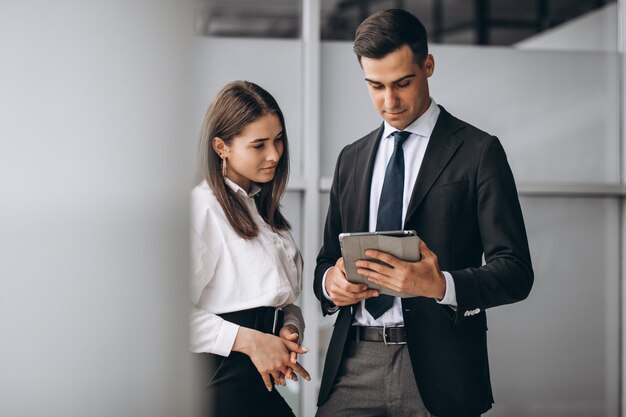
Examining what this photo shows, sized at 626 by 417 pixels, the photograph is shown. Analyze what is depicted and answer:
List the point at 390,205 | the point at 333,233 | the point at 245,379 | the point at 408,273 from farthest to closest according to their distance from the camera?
1. the point at 333,233
2. the point at 390,205
3. the point at 245,379
4. the point at 408,273

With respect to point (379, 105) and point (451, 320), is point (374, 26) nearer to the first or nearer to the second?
point (379, 105)

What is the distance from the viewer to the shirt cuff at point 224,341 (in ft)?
5.72

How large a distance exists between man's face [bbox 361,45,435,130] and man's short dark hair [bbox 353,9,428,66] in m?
0.01

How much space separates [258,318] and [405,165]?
1.73ft

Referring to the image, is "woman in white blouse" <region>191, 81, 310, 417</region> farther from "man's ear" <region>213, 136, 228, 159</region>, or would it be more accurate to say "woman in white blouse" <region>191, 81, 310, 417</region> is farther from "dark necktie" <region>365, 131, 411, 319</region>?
"dark necktie" <region>365, 131, 411, 319</region>

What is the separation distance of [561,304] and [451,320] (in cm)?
180

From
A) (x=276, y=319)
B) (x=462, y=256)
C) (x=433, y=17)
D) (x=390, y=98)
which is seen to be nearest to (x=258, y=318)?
(x=276, y=319)

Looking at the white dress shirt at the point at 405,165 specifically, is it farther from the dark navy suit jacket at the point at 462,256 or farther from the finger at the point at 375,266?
the finger at the point at 375,266

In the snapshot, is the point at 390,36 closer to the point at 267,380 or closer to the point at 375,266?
the point at 375,266

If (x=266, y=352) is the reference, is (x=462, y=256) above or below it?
A: above

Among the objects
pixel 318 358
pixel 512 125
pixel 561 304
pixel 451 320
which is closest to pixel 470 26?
pixel 512 125

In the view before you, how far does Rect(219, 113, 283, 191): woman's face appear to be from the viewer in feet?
6.15

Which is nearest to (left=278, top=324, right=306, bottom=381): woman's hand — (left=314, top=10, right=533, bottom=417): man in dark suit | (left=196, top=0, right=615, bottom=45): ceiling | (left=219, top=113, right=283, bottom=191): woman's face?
(left=314, top=10, right=533, bottom=417): man in dark suit

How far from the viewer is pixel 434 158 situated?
1841 mm
